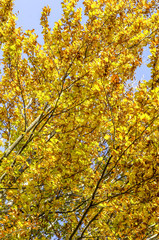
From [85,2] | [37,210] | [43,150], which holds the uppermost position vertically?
[85,2]

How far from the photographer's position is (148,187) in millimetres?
2496

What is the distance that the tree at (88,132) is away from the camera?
100 inches

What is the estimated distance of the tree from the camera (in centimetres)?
254

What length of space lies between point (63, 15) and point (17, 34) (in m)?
1.05

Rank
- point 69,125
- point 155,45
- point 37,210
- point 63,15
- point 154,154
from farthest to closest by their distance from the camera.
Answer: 1. point 63,15
2. point 69,125
3. point 37,210
4. point 155,45
5. point 154,154

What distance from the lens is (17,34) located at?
3777 mm

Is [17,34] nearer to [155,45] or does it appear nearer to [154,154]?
[155,45]

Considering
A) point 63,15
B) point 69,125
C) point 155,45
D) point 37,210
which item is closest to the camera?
point 155,45

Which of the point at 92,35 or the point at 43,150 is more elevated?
the point at 92,35

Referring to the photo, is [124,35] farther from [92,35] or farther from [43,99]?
[43,99]

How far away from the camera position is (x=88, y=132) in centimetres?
398

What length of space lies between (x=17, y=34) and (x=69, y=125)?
202 centimetres

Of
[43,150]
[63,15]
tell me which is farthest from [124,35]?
[43,150]

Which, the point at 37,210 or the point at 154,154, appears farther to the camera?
the point at 37,210
